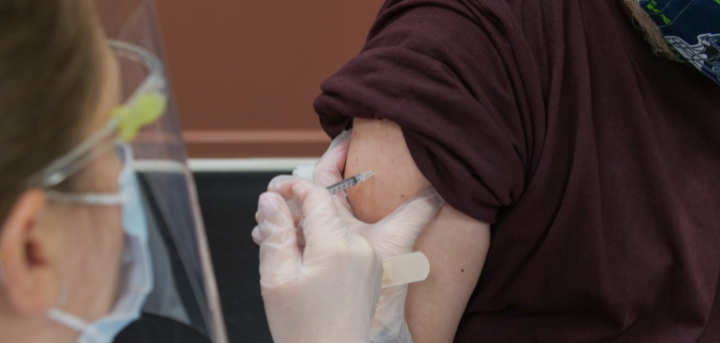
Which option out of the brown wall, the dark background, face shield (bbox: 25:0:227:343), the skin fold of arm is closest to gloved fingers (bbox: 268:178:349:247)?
the skin fold of arm

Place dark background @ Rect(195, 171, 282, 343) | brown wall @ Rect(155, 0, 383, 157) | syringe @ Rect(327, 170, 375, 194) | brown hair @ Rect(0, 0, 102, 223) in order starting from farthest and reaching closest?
brown wall @ Rect(155, 0, 383, 157) → dark background @ Rect(195, 171, 282, 343) → syringe @ Rect(327, 170, 375, 194) → brown hair @ Rect(0, 0, 102, 223)

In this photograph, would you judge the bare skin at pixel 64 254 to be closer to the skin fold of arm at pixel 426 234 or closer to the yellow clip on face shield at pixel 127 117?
the yellow clip on face shield at pixel 127 117

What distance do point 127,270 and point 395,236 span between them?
43cm

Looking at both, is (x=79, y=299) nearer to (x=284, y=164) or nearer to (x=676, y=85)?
(x=676, y=85)

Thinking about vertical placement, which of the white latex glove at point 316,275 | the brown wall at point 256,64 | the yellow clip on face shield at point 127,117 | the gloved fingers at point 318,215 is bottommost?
the brown wall at point 256,64

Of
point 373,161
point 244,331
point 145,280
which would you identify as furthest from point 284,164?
point 145,280

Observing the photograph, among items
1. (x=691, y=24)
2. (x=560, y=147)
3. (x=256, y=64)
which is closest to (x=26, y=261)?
(x=560, y=147)

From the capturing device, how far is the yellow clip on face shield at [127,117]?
0.40 metres

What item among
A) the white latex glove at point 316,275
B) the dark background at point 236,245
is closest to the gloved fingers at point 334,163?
the white latex glove at point 316,275

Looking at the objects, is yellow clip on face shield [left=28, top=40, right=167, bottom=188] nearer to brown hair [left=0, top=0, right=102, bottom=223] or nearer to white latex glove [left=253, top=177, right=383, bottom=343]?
brown hair [left=0, top=0, right=102, bottom=223]

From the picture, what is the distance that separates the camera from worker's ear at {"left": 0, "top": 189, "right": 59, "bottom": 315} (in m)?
0.39

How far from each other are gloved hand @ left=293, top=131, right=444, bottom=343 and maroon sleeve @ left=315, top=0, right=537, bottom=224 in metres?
0.05

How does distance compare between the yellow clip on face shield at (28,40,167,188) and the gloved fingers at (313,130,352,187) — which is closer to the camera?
the yellow clip on face shield at (28,40,167,188)

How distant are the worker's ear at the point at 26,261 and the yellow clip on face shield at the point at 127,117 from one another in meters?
0.02
